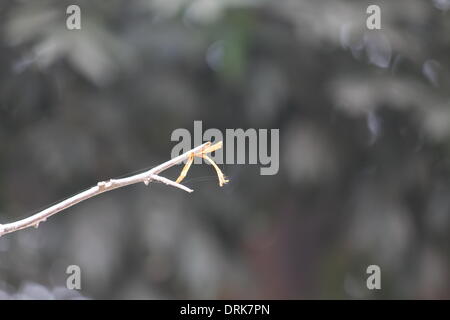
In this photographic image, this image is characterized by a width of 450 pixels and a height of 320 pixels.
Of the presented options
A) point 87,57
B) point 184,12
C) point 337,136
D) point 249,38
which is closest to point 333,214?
point 337,136

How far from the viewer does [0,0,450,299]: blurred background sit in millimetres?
1557

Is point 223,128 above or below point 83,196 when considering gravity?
above

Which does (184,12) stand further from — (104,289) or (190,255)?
(104,289)

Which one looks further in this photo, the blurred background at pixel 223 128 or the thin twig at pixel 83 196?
the blurred background at pixel 223 128

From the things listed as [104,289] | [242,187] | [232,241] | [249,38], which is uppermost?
[249,38]

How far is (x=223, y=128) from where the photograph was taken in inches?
66.8

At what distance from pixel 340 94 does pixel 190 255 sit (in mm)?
505

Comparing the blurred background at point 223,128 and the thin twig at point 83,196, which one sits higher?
the blurred background at point 223,128

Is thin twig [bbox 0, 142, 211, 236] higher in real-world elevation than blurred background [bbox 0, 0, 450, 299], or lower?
lower

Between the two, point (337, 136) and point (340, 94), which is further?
point (337, 136)

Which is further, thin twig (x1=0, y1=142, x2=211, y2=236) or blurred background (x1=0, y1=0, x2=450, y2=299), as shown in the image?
blurred background (x1=0, y1=0, x2=450, y2=299)

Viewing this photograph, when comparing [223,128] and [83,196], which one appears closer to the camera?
[83,196]

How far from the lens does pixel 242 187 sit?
1.76 metres

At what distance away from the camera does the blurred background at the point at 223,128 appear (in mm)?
1557
